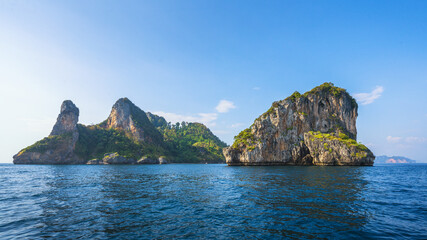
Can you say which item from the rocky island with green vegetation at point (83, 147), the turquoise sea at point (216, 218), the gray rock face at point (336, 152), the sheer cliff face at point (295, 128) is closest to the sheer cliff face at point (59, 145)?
the rocky island with green vegetation at point (83, 147)

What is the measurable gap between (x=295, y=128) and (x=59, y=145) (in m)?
175

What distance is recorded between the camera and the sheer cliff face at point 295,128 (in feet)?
324

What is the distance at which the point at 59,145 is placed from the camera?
509ft

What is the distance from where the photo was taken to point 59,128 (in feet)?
551

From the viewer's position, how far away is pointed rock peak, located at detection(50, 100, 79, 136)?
551 feet

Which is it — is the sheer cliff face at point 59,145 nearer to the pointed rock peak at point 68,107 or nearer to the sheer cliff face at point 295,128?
the pointed rock peak at point 68,107

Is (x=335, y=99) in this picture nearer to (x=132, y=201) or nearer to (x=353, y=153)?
(x=353, y=153)

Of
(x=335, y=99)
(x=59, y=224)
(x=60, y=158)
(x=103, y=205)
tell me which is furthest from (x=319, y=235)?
(x=60, y=158)

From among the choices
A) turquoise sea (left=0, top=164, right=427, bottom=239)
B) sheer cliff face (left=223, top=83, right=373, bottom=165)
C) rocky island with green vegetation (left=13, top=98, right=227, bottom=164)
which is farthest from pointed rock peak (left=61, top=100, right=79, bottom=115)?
turquoise sea (left=0, top=164, right=427, bottom=239)

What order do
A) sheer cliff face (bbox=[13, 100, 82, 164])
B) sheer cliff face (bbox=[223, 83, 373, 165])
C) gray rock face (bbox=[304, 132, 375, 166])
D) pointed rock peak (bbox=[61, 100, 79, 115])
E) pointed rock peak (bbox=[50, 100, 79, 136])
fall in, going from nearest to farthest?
gray rock face (bbox=[304, 132, 375, 166]) → sheer cliff face (bbox=[223, 83, 373, 165]) → sheer cliff face (bbox=[13, 100, 82, 164]) → pointed rock peak (bbox=[50, 100, 79, 136]) → pointed rock peak (bbox=[61, 100, 79, 115])

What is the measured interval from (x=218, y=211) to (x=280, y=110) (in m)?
98.1

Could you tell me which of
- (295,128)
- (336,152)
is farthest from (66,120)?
(336,152)

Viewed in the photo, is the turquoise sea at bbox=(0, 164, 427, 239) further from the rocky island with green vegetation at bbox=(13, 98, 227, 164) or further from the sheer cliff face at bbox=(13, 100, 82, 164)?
the sheer cliff face at bbox=(13, 100, 82, 164)

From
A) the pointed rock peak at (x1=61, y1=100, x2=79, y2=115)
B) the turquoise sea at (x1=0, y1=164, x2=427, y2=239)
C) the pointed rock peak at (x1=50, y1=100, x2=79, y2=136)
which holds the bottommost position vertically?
the turquoise sea at (x1=0, y1=164, x2=427, y2=239)
